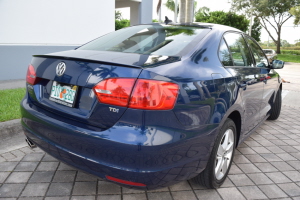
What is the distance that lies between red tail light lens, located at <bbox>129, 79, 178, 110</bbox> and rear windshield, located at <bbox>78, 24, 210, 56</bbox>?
0.51 meters

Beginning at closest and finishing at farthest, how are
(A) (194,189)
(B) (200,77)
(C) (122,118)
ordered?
(C) (122,118), (B) (200,77), (A) (194,189)

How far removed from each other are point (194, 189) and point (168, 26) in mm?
1703

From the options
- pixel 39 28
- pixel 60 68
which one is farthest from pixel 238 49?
pixel 39 28

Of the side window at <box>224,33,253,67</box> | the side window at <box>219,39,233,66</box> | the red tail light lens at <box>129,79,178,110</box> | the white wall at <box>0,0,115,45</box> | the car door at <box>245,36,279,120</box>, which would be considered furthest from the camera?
the white wall at <box>0,0,115,45</box>

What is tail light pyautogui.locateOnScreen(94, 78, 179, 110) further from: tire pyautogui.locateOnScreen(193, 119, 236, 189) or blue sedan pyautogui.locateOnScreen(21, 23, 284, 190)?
tire pyautogui.locateOnScreen(193, 119, 236, 189)

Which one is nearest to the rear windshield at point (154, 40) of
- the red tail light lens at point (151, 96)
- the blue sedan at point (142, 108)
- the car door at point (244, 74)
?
the blue sedan at point (142, 108)

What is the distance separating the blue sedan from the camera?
75.9 inches

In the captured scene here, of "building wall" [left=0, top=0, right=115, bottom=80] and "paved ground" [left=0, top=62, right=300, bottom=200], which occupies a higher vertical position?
"building wall" [left=0, top=0, right=115, bottom=80]

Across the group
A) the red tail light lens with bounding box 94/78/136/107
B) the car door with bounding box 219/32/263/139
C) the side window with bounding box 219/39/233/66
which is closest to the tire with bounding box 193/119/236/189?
the car door with bounding box 219/32/263/139

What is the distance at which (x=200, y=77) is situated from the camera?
7.36 ft

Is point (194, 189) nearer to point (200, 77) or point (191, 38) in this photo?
point (200, 77)

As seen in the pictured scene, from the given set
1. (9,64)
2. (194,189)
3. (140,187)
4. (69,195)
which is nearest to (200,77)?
(140,187)

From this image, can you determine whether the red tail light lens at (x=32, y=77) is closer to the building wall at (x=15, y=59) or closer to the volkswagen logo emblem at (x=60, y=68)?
the volkswagen logo emblem at (x=60, y=68)

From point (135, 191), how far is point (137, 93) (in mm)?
1155
